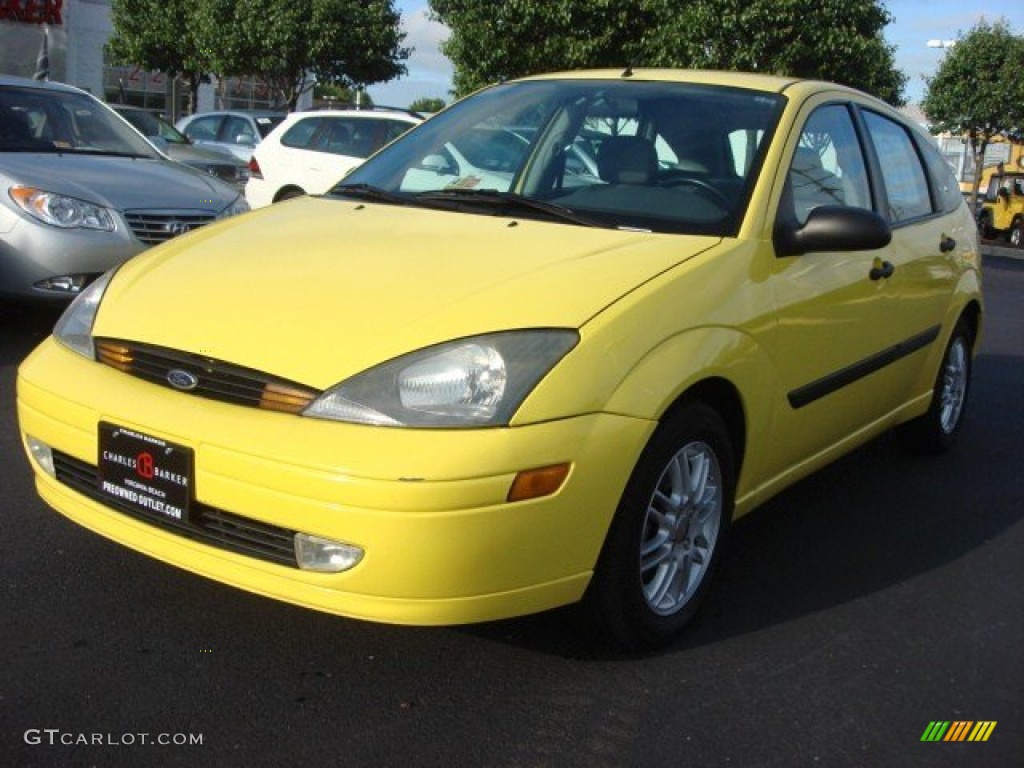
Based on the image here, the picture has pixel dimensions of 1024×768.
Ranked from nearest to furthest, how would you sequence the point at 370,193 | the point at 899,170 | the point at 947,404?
1. the point at 370,193
2. the point at 899,170
3. the point at 947,404

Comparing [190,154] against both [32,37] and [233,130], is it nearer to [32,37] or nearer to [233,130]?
[233,130]

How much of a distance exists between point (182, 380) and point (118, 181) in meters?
4.18

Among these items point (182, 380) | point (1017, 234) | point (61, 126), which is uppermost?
point (61, 126)

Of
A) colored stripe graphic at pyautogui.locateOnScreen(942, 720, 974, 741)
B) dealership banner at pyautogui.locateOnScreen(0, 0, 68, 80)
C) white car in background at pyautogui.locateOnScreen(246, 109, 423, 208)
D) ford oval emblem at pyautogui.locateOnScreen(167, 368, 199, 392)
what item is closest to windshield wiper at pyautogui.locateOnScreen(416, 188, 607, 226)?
ford oval emblem at pyautogui.locateOnScreen(167, 368, 199, 392)

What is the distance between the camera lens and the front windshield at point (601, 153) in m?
3.60

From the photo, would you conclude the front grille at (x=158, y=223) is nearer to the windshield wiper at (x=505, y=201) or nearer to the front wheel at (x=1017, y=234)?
the windshield wiper at (x=505, y=201)

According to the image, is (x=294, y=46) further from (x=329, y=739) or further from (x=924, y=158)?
(x=329, y=739)

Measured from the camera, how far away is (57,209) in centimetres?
623

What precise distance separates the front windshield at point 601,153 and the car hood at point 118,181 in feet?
8.73

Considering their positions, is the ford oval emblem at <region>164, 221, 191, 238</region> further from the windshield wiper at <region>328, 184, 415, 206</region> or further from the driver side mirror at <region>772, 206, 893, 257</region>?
the driver side mirror at <region>772, 206, 893, 257</region>

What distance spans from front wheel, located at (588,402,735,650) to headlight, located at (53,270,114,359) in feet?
4.85

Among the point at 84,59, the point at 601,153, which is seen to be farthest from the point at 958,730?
the point at 84,59

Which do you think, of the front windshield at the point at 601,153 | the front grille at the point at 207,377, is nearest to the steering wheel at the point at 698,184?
the front windshield at the point at 601,153

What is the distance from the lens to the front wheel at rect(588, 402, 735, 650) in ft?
9.46
